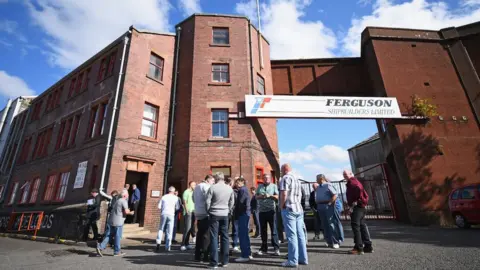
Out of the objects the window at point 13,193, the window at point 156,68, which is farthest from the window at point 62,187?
the window at point 13,193

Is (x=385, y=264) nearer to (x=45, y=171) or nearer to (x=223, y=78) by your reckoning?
(x=223, y=78)

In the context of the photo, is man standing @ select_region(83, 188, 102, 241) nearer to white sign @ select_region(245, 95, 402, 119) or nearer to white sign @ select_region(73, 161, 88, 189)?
white sign @ select_region(73, 161, 88, 189)

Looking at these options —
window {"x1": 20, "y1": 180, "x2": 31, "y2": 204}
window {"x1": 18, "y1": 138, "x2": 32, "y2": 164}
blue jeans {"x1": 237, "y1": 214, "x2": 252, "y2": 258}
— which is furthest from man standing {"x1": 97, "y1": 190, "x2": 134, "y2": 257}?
window {"x1": 18, "y1": 138, "x2": 32, "y2": 164}

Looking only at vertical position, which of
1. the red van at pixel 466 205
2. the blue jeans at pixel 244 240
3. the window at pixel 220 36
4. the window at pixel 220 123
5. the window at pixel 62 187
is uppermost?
the window at pixel 220 36

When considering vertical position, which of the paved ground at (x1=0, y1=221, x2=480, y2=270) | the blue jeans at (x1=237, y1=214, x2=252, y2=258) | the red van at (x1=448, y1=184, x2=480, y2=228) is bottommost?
the paved ground at (x1=0, y1=221, x2=480, y2=270)

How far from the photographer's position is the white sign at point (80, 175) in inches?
453

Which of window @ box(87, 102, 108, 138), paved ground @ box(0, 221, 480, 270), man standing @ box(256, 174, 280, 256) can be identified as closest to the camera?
paved ground @ box(0, 221, 480, 270)

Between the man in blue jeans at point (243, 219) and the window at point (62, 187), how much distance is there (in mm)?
11459

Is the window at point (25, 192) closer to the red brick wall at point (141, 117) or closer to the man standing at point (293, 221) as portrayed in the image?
the red brick wall at point (141, 117)

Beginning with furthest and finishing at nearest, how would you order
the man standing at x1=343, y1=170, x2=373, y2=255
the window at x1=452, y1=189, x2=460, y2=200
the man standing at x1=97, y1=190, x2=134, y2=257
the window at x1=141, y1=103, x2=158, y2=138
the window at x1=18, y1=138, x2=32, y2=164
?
the window at x1=18, y1=138, x2=32, y2=164 < the window at x1=141, y1=103, x2=158, y2=138 < the window at x1=452, y1=189, x2=460, y2=200 < the man standing at x1=97, y1=190, x2=134, y2=257 < the man standing at x1=343, y1=170, x2=373, y2=255

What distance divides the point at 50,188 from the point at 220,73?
39.8ft

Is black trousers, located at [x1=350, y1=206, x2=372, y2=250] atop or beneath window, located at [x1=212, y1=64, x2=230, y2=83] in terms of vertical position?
beneath

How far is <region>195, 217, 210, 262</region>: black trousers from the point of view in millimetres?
5145

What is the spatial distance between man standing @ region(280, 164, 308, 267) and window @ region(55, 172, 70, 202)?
1283 centimetres
